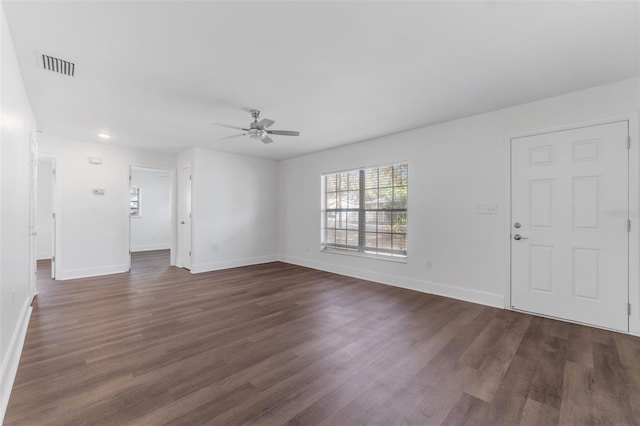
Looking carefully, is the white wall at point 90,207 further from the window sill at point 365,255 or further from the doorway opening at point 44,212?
the window sill at point 365,255

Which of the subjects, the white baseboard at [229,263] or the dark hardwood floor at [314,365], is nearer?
the dark hardwood floor at [314,365]

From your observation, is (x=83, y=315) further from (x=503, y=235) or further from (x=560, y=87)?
(x=560, y=87)

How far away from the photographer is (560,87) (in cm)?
292

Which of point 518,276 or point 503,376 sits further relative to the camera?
point 518,276

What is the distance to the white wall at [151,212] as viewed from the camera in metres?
8.51

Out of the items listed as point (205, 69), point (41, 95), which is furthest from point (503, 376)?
point (41, 95)

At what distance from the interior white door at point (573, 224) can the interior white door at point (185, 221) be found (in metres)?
5.63

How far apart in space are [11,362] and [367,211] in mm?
4614

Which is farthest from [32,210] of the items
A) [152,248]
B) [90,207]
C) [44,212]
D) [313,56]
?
[152,248]

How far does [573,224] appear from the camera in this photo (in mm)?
3061

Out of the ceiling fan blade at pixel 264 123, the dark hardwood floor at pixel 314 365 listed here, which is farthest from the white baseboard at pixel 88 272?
the ceiling fan blade at pixel 264 123

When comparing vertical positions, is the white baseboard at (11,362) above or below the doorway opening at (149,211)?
below

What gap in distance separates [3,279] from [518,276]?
4.88 m

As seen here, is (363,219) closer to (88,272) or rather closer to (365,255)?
(365,255)
